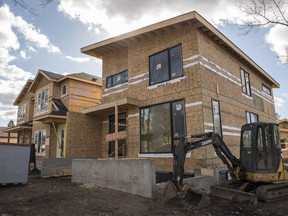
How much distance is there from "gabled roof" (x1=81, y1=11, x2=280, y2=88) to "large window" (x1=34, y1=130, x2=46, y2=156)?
8.07 m

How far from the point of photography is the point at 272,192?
7617 millimetres

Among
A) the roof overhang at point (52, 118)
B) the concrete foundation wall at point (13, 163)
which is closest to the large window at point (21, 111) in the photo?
the roof overhang at point (52, 118)

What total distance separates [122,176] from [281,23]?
8743 millimetres

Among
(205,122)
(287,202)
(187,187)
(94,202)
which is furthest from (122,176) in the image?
(287,202)

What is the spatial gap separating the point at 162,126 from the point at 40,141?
39.9 ft

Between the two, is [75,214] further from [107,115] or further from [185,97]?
[107,115]

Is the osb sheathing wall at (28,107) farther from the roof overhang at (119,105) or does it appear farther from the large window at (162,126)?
the large window at (162,126)

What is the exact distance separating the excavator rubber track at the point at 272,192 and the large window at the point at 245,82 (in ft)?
26.2

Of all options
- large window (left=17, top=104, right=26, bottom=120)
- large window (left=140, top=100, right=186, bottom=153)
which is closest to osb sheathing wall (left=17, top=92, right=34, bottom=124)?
large window (left=17, top=104, right=26, bottom=120)

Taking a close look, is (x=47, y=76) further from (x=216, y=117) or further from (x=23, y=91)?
(x=216, y=117)

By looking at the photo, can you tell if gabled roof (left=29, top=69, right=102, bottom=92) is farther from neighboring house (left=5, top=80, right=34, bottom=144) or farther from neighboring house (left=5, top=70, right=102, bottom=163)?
neighboring house (left=5, top=80, right=34, bottom=144)

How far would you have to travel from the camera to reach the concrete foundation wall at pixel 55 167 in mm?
13538

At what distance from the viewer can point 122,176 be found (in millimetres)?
8883

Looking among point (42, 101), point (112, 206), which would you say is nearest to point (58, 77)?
point (42, 101)
